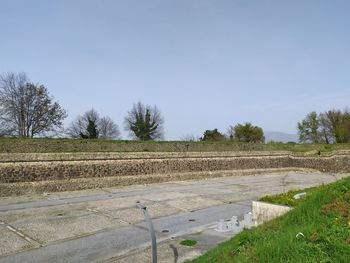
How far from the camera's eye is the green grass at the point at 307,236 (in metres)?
3.87

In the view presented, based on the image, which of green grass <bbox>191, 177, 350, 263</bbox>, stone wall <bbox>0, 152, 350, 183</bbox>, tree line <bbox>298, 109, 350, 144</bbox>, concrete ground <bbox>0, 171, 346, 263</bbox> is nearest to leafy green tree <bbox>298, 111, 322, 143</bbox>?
tree line <bbox>298, 109, 350, 144</bbox>

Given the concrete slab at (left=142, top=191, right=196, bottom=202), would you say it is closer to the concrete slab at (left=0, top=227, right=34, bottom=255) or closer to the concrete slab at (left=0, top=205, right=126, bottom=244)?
the concrete slab at (left=0, top=205, right=126, bottom=244)

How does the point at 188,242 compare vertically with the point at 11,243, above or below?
below

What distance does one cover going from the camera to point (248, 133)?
4606cm

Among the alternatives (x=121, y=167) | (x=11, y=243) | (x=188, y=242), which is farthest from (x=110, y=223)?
(x=121, y=167)

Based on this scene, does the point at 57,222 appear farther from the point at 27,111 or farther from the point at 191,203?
the point at 27,111

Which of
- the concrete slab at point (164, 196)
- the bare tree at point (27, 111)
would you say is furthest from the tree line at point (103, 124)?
the concrete slab at point (164, 196)

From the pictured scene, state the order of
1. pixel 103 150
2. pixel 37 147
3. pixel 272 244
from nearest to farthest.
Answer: pixel 272 244, pixel 37 147, pixel 103 150

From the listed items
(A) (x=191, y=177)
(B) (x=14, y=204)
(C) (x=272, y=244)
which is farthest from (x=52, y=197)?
(C) (x=272, y=244)

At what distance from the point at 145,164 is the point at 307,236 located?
16820mm

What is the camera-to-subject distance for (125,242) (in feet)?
27.2

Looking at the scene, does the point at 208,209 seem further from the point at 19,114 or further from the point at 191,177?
the point at 19,114

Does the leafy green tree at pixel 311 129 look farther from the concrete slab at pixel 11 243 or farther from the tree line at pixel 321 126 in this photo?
Answer: the concrete slab at pixel 11 243

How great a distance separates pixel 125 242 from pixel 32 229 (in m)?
3.33
